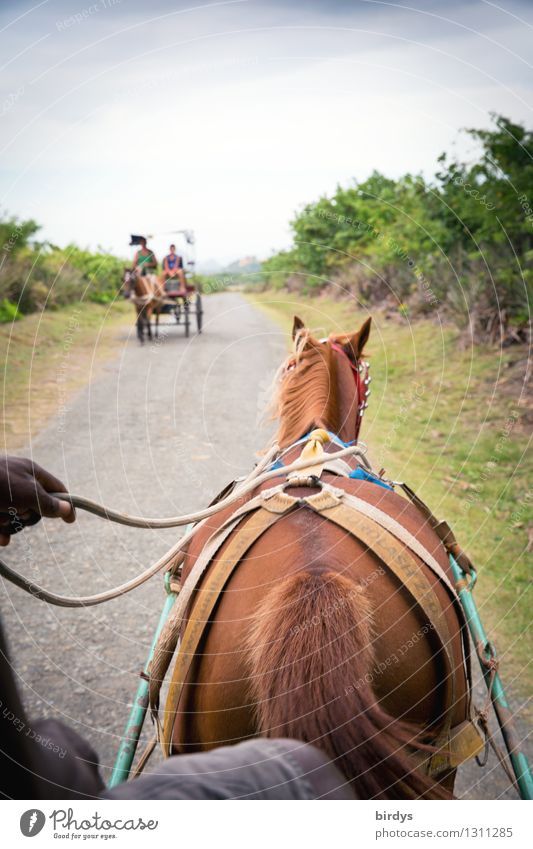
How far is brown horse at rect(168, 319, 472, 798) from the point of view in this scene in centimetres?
119

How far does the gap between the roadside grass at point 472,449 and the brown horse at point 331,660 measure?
1.08 metres

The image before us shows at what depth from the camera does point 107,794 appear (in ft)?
2.18

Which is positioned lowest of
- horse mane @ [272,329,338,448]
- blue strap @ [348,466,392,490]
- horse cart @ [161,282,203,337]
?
blue strap @ [348,466,392,490]

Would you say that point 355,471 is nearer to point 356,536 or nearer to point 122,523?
point 356,536

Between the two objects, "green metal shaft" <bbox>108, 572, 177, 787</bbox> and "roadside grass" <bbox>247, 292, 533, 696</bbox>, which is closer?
"green metal shaft" <bbox>108, 572, 177, 787</bbox>

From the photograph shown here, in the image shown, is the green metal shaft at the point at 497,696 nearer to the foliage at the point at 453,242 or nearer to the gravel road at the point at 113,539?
the gravel road at the point at 113,539

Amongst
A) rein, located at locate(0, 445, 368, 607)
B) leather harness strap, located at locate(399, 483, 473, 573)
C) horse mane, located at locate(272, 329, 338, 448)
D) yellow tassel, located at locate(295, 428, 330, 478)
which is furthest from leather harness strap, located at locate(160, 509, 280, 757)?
leather harness strap, located at locate(399, 483, 473, 573)

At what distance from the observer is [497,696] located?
1909 millimetres

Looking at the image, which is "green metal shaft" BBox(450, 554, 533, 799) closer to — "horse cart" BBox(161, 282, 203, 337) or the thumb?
the thumb

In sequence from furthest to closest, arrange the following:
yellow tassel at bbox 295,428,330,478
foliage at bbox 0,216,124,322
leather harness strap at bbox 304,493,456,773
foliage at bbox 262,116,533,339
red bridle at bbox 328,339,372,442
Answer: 1. foliage at bbox 0,216,124,322
2. foliage at bbox 262,116,533,339
3. red bridle at bbox 328,339,372,442
4. yellow tassel at bbox 295,428,330,478
5. leather harness strap at bbox 304,493,456,773

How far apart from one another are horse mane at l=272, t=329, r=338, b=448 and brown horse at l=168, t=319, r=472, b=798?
1.27 feet

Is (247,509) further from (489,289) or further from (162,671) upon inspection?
(489,289)

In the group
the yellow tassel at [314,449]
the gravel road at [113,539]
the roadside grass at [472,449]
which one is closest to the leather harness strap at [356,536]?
the yellow tassel at [314,449]

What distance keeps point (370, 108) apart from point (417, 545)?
1.63 metres
